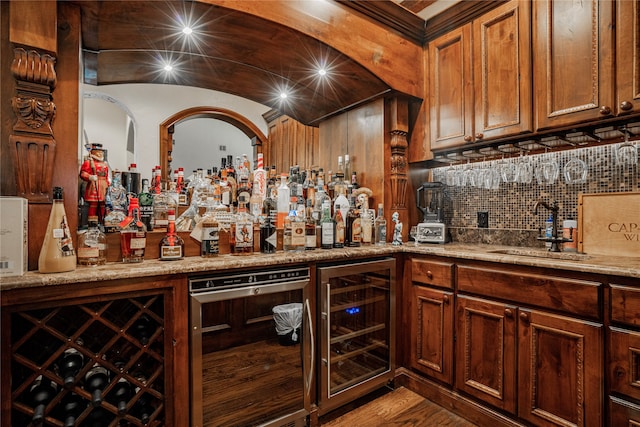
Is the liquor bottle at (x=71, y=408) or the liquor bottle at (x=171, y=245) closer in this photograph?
Answer: the liquor bottle at (x=71, y=408)

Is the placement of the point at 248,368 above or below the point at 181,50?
below

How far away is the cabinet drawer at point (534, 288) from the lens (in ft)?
4.52

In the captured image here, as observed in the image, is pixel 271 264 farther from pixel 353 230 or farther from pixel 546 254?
pixel 546 254

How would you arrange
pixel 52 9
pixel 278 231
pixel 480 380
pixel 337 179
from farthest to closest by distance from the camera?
pixel 337 179, pixel 278 231, pixel 480 380, pixel 52 9

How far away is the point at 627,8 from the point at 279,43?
1.81 metres

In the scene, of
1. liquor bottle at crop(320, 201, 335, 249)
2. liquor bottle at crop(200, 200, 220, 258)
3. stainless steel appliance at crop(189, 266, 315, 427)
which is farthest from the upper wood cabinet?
liquor bottle at crop(200, 200, 220, 258)

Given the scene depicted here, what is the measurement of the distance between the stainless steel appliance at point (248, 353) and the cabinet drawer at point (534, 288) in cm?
93

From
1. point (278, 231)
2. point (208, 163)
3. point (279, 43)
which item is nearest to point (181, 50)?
point (279, 43)

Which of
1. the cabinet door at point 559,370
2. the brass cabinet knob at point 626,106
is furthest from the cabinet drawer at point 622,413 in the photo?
the brass cabinet knob at point 626,106

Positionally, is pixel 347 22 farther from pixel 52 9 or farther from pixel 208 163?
pixel 208 163

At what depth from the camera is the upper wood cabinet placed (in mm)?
1949

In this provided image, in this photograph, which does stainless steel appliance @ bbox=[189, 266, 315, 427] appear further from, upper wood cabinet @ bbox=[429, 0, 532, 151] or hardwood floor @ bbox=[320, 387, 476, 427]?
upper wood cabinet @ bbox=[429, 0, 532, 151]

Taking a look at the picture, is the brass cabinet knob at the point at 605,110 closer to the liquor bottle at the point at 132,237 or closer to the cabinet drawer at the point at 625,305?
the cabinet drawer at the point at 625,305

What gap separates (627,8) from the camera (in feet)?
5.20
